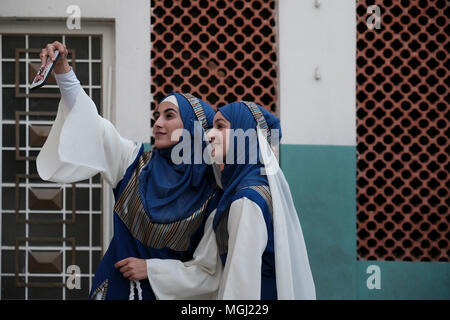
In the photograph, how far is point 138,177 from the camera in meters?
2.72

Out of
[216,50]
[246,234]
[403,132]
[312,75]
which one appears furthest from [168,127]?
[403,132]

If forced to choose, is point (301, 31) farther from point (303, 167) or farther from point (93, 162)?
point (93, 162)

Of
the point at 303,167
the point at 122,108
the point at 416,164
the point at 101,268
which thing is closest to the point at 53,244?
the point at 122,108

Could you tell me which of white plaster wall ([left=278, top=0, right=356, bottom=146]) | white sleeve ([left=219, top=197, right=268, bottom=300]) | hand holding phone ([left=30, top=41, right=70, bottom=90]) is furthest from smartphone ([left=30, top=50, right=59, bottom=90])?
white plaster wall ([left=278, top=0, right=356, bottom=146])

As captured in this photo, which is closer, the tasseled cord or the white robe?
the white robe

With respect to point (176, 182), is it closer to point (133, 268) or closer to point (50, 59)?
point (133, 268)

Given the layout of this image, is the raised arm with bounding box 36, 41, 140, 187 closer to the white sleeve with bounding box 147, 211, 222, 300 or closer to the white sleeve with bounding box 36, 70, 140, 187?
the white sleeve with bounding box 36, 70, 140, 187

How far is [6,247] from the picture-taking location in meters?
4.04

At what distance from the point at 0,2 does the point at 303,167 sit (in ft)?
7.72

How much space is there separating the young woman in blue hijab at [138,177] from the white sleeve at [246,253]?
0.37m

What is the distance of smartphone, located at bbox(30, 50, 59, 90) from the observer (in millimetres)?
2418

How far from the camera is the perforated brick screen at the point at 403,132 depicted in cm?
424

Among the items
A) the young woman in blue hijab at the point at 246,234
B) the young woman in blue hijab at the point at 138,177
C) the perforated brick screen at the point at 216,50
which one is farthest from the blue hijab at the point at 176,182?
the perforated brick screen at the point at 216,50

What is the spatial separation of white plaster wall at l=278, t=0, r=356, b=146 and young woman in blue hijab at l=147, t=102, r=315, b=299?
4.76ft
